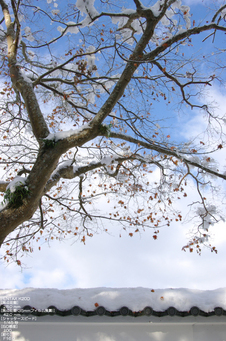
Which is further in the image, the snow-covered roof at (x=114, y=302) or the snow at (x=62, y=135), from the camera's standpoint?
the snow-covered roof at (x=114, y=302)

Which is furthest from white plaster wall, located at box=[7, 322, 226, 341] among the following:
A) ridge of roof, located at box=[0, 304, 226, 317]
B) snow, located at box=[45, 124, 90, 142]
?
snow, located at box=[45, 124, 90, 142]

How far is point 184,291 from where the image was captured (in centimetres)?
515

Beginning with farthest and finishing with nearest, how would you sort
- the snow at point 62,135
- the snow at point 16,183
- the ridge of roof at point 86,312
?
the ridge of roof at point 86,312 < the snow at point 62,135 < the snow at point 16,183

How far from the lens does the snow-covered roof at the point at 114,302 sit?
462cm

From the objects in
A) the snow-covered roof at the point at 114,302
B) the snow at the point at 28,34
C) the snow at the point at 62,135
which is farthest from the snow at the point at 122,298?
the snow at the point at 28,34

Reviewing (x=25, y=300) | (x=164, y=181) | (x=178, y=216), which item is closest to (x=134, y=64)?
(x=164, y=181)

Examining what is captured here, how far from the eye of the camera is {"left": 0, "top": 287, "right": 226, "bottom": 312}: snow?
15.5 ft

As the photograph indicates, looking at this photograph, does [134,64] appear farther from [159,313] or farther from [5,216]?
[159,313]

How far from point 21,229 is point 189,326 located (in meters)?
4.48

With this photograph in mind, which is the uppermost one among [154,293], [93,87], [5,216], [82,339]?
[93,87]

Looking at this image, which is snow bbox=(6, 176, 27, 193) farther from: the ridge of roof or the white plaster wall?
the white plaster wall

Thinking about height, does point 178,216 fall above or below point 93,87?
below

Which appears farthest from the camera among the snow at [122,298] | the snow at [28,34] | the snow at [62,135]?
the snow at [28,34]

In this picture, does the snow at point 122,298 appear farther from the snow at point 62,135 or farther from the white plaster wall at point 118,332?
the snow at point 62,135
